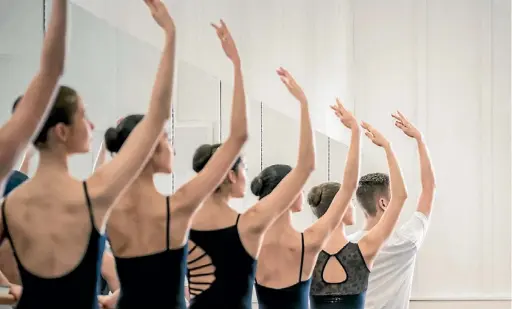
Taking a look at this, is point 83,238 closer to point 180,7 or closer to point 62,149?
point 62,149

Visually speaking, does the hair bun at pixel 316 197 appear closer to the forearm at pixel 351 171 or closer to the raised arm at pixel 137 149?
the forearm at pixel 351 171

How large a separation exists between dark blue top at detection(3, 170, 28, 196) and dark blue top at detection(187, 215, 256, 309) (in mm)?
519

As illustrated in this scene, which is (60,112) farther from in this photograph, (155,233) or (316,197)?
(316,197)

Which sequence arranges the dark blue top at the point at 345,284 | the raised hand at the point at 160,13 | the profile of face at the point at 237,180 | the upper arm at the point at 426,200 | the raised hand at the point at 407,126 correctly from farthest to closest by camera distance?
the upper arm at the point at 426,200 → the raised hand at the point at 407,126 → the dark blue top at the point at 345,284 → the profile of face at the point at 237,180 → the raised hand at the point at 160,13

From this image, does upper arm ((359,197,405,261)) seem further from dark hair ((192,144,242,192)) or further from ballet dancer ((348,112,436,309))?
dark hair ((192,144,242,192))

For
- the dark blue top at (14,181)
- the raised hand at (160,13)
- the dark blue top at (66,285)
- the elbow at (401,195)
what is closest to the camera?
the dark blue top at (66,285)

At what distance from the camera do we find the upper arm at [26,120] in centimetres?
176

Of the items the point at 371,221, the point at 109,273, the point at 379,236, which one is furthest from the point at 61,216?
the point at 371,221

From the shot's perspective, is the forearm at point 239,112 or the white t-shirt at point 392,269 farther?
the white t-shirt at point 392,269

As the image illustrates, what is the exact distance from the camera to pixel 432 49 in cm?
658

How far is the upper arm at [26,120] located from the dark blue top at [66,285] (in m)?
0.24

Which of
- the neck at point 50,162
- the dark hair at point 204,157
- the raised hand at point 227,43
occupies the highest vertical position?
the raised hand at point 227,43

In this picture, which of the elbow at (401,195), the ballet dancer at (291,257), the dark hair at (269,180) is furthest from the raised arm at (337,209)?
the elbow at (401,195)

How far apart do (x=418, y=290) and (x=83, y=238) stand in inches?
186
